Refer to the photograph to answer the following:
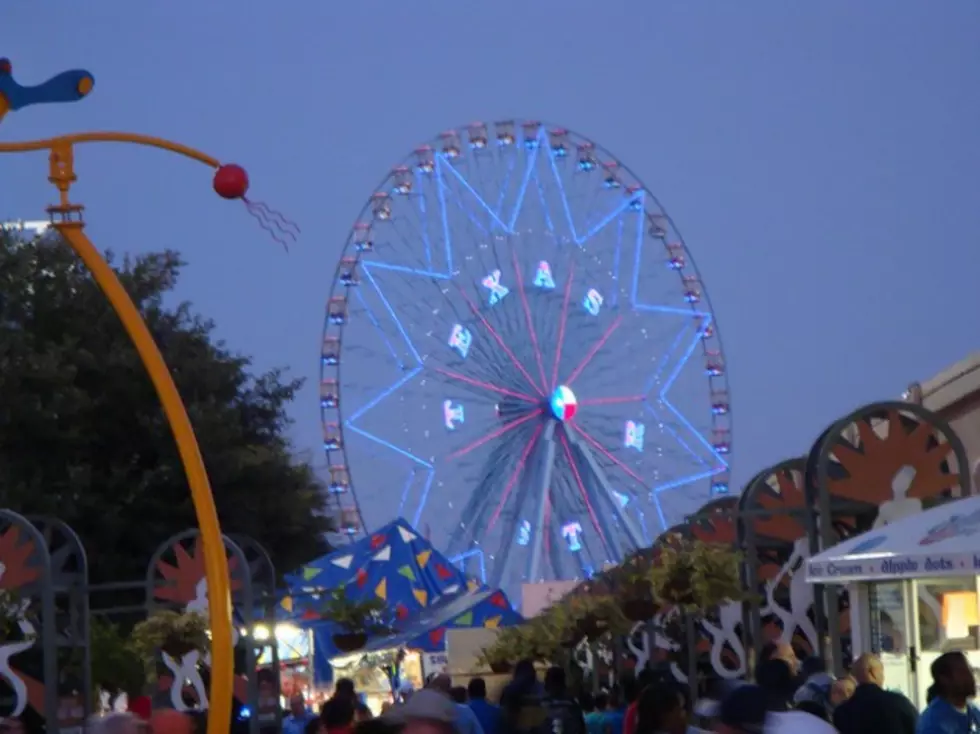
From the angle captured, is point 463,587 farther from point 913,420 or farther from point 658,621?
point 913,420

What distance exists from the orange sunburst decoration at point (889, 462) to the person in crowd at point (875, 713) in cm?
816

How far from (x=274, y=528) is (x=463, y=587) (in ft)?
25.1

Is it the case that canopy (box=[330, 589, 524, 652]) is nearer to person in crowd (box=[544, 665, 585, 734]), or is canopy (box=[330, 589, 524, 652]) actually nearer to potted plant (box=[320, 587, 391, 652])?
potted plant (box=[320, 587, 391, 652])

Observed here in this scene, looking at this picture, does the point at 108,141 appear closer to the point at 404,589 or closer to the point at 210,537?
the point at 210,537

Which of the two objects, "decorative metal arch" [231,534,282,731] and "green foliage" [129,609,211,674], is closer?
"decorative metal arch" [231,534,282,731]

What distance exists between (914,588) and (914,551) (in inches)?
43.0

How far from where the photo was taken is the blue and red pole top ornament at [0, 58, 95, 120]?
Answer: 1245cm

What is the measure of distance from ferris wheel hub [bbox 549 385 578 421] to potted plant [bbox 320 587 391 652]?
599 cm

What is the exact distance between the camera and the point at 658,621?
30.4 metres

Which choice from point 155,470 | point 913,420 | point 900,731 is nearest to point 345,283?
point 155,470

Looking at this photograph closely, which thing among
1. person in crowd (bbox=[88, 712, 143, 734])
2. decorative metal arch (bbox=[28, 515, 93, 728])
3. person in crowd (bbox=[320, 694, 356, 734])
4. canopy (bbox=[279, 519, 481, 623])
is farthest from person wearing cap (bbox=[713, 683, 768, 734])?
canopy (bbox=[279, 519, 481, 623])

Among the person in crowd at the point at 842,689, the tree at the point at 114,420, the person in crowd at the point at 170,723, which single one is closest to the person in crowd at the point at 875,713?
the person in crowd at the point at 842,689

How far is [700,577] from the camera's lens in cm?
2147

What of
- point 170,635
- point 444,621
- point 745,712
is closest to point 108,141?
point 745,712
